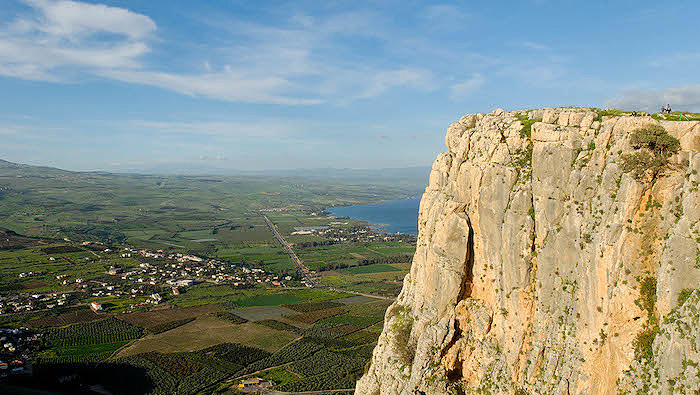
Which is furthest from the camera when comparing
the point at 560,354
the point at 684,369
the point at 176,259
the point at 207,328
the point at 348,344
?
the point at 176,259

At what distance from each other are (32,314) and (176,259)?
7428cm

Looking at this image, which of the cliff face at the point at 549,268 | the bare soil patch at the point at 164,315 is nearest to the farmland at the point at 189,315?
the bare soil patch at the point at 164,315

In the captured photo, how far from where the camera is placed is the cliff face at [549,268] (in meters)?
20.2

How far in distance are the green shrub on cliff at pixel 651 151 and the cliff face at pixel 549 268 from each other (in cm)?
36

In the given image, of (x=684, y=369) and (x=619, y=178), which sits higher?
(x=619, y=178)

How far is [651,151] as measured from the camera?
21.2m

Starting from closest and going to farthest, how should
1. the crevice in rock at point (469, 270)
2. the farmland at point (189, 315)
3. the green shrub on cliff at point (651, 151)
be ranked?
the green shrub on cliff at point (651, 151)
the crevice in rock at point (469, 270)
the farmland at point (189, 315)

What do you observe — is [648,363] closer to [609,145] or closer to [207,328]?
[609,145]

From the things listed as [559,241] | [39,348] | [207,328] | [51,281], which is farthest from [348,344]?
[51,281]

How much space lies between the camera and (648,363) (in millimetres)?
20469

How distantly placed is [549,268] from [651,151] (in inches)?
314

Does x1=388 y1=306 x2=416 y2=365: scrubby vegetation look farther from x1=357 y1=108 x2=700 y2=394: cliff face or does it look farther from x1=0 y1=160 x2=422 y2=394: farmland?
x1=0 y1=160 x2=422 y2=394: farmland

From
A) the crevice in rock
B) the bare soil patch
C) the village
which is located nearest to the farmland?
the bare soil patch

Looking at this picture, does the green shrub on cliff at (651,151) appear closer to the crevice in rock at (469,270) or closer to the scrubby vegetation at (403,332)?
the crevice in rock at (469,270)
